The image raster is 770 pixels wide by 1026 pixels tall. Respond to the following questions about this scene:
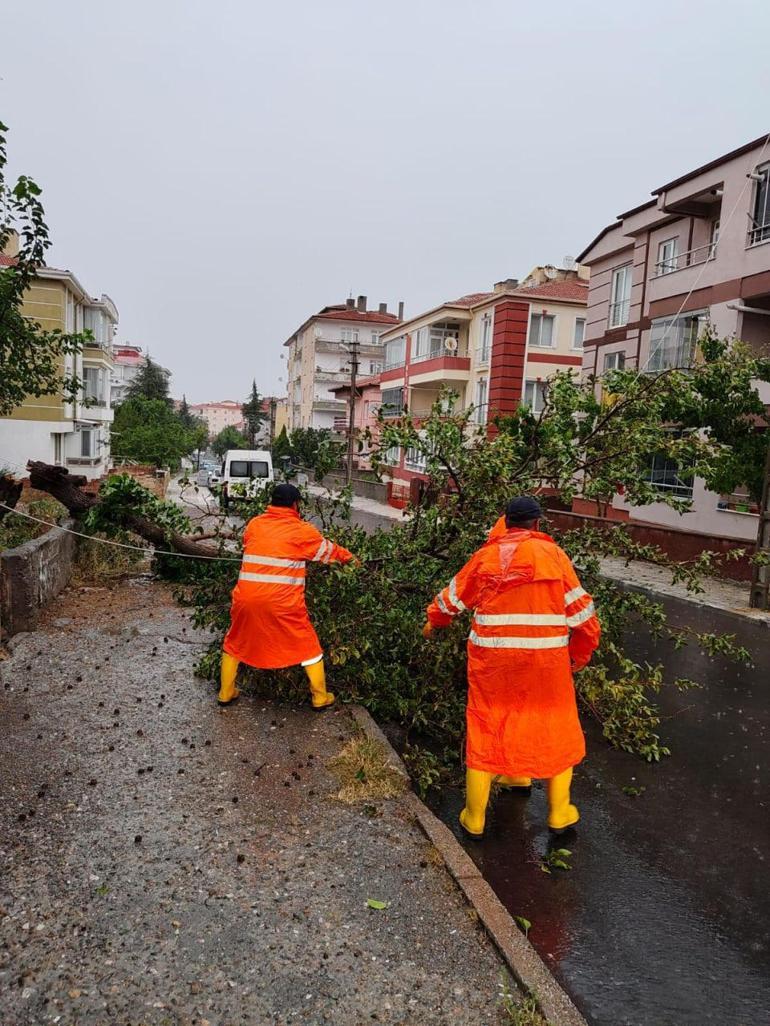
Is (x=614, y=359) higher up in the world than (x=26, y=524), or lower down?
higher up

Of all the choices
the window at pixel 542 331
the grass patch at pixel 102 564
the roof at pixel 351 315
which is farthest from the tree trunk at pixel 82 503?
the roof at pixel 351 315

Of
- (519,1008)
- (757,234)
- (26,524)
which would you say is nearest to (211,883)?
(519,1008)

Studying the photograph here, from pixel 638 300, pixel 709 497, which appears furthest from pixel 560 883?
pixel 638 300

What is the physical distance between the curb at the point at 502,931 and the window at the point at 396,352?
1417 inches

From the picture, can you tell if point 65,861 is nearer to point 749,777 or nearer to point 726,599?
point 749,777

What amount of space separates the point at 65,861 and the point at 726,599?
12.7 metres

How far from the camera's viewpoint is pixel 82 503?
859 centimetres

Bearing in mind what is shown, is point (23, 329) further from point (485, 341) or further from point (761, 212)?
point (485, 341)

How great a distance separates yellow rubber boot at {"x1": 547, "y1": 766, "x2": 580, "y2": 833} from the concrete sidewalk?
834 millimetres

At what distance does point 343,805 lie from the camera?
4.39 metres

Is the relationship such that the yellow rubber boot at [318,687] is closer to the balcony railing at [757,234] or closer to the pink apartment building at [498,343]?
the balcony railing at [757,234]

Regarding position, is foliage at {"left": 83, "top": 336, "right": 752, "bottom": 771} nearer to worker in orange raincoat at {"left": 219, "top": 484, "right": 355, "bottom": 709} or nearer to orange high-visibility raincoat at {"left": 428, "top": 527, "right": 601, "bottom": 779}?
worker in orange raincoat at {"left": 219, "top": 484, "right": 355, "bottom": 709}

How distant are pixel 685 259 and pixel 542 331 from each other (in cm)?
1113

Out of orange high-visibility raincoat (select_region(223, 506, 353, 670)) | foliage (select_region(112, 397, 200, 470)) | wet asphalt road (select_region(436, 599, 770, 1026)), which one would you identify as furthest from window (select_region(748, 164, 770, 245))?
foliage (select_region(112, 397, 200, 470))
